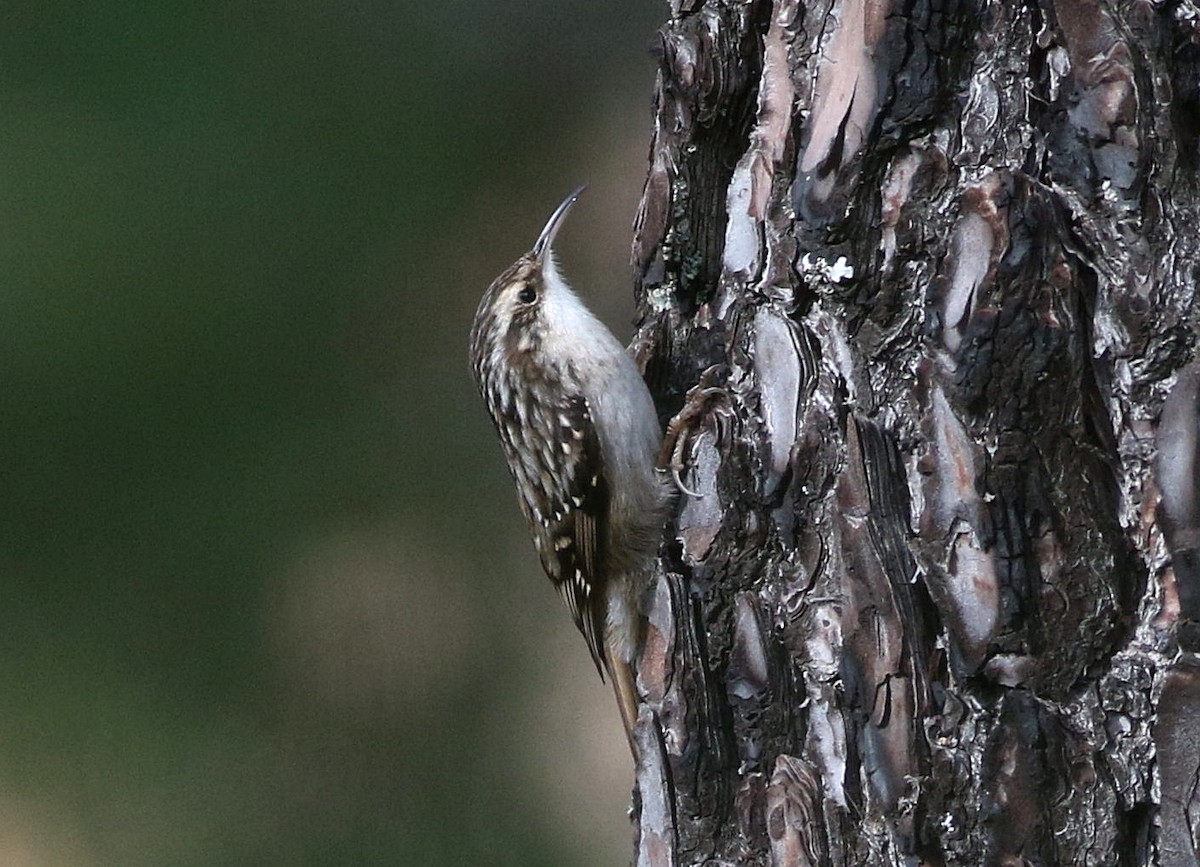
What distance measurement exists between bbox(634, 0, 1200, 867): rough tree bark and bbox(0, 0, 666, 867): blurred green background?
3.72 ft

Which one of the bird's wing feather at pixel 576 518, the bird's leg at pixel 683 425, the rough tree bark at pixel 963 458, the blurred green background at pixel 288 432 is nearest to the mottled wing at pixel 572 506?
the bird's wing feather at pixel 576 518

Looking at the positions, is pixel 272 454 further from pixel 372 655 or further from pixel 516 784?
pixel 516 784

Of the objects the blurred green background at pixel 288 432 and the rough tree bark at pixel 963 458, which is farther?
the blurred green background at pixel 288 432

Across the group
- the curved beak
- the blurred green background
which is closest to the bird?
the curved beak

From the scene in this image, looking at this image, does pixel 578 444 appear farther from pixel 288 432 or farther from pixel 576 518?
pixel 288 432

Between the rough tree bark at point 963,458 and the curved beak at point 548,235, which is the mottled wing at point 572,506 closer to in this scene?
the curved beak at point 548,235

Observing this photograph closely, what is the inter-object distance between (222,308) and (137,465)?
1.08ft

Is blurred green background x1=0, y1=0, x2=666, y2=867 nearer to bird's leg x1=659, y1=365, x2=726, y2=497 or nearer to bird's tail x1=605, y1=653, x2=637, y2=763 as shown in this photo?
bird's tail x1=605, y1=653, x2=637, y2=763

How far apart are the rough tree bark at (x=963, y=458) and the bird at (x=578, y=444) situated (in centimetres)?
36

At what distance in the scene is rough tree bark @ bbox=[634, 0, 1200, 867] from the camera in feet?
3.63

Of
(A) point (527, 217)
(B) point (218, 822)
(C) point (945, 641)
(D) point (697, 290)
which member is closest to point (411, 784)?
(B) point (218, 822)

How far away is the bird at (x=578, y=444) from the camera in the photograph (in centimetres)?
179

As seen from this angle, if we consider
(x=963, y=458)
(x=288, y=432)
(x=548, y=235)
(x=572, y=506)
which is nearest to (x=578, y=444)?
(x=572, y=506)

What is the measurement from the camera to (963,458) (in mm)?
1160
